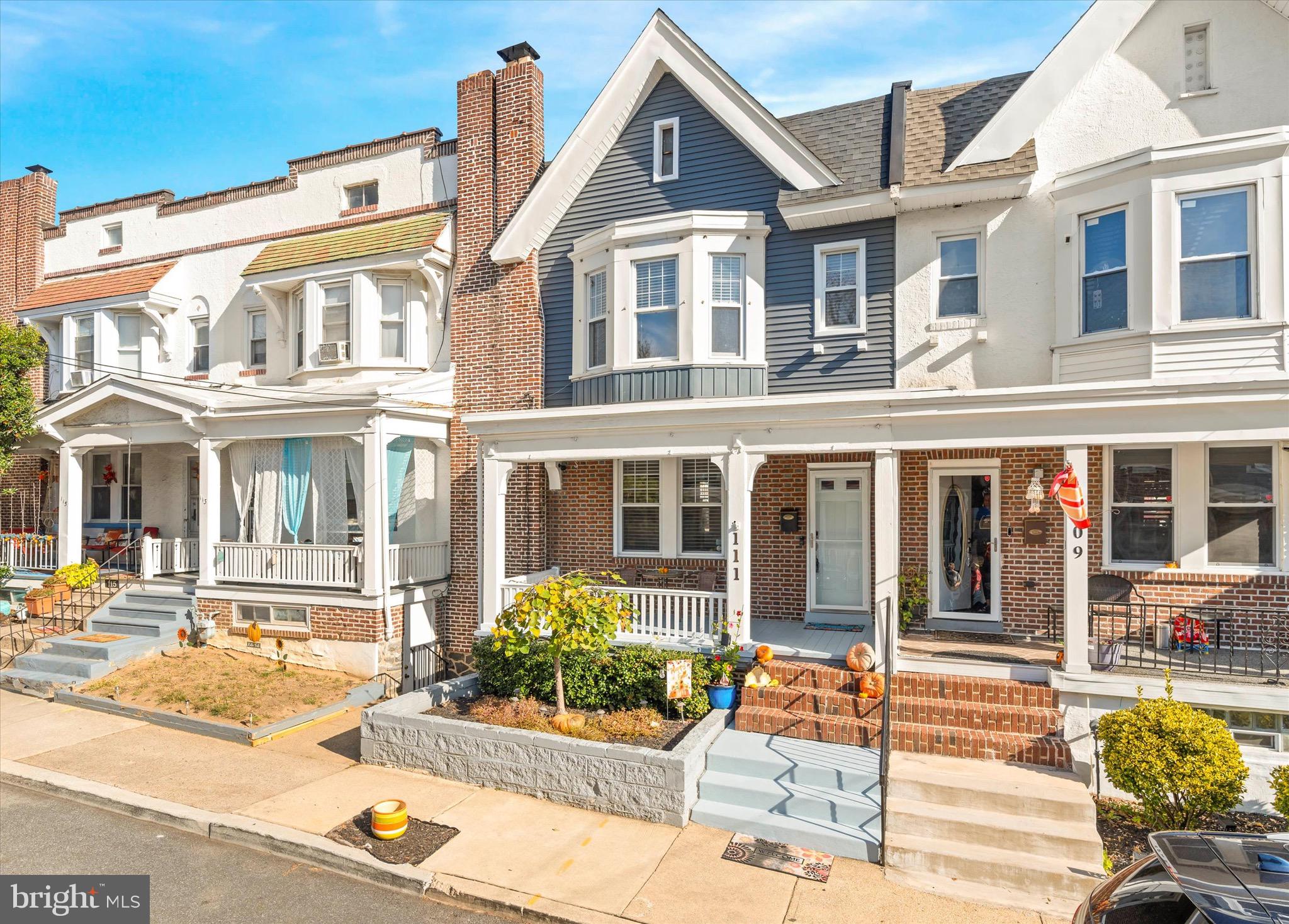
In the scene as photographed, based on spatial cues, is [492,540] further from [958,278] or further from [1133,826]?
[1133,826]

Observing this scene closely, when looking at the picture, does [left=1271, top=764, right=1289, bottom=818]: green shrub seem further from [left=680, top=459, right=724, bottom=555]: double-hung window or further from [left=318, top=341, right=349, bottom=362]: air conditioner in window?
[left=318, top=341, right=349, bottom=362]: air conditioner in window

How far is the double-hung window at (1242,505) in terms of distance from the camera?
384 inches

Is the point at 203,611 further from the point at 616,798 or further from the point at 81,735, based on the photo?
the point at 616,798

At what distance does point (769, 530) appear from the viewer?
12453 mm

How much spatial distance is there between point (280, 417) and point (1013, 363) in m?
12.9

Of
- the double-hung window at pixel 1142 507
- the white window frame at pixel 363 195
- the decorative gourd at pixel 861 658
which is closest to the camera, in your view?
the decorative gourd at pixel 861 658

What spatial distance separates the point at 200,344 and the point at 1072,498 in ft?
60.5

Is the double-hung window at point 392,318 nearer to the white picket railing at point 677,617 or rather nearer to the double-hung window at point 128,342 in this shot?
the double-hung window at point 128,342

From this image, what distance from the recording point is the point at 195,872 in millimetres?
6941

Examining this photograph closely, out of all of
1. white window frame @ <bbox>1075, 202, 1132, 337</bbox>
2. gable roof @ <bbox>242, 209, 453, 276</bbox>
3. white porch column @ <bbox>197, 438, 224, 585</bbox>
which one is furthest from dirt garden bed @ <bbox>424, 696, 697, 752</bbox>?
gable roof @ <bbox>242, 209, 453, 276</bbox>

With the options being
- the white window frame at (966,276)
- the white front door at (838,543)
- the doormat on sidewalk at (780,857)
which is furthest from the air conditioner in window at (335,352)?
the doormat on sidewalk at (780,857)

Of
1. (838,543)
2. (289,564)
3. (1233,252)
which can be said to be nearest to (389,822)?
(838,543)

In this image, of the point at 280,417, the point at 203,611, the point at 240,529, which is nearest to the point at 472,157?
the point at 280,417

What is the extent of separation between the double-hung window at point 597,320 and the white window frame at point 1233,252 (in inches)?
324
